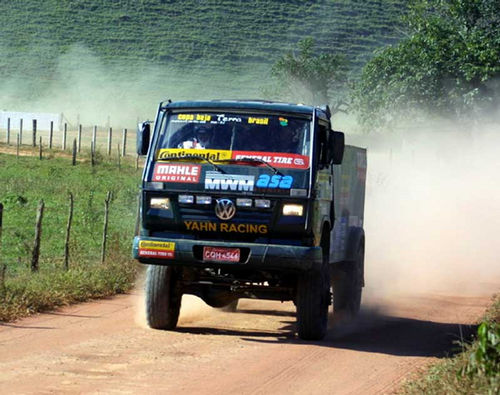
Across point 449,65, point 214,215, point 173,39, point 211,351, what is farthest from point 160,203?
point 173,39

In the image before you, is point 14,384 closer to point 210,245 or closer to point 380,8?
point 210,245

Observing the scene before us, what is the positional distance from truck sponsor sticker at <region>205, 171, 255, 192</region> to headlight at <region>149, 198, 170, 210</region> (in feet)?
1.61

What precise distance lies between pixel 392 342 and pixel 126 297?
180 inches

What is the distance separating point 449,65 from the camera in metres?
48.1

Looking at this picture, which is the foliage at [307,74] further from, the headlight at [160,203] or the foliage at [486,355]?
the foliage at [486,355]

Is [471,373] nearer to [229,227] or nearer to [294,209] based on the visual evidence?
[294,209]

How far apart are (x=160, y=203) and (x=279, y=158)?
1396 millimetres

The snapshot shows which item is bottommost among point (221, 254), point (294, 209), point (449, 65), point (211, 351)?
point (211, 351)

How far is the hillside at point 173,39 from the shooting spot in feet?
322

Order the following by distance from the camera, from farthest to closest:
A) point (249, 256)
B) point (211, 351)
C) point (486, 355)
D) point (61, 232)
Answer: point (61, 232), point (249, 256), point (211, 351), point (486, 355)

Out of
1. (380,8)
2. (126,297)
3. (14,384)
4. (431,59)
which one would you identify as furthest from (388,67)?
(380,8)

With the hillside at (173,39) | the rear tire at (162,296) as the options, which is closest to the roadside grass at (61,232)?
the rear tire at (162,296)

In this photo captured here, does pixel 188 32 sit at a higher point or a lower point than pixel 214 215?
higher

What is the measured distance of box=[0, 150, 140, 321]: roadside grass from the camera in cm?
1495
